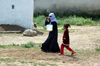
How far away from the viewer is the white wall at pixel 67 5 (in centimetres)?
2386

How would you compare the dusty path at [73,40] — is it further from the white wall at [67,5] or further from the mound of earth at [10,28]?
the white wall at [67,5]

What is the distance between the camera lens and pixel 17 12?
672 inches

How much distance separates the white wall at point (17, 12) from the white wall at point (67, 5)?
688cm

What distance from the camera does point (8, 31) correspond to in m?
15.5

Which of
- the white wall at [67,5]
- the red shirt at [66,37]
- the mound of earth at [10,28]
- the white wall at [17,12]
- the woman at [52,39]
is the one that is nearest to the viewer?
the red shirt at [66,37]

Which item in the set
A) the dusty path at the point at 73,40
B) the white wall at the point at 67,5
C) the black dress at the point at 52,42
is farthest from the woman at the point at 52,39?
the white wall at the point at 67,5

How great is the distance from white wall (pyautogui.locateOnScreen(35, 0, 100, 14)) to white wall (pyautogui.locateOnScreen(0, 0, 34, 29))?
22.6 ft

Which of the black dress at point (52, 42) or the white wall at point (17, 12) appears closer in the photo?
the black dress at point (52, 42)

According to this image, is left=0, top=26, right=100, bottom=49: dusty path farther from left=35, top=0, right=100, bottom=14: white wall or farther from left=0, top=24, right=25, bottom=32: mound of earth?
left=35, top=0, right=100, bottom=14: white wall

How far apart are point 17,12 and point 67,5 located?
8272mm

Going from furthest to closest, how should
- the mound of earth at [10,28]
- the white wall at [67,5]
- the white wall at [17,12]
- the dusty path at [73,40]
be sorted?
the white wall at [67,5]
the white wall at [17,12]
the mound of earth at [10,28]
the dusty path at [73,40]

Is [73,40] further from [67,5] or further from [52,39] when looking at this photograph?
[67,5]

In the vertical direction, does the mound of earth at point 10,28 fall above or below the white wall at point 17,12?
below

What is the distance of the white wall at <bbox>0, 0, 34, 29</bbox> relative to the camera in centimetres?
1698
